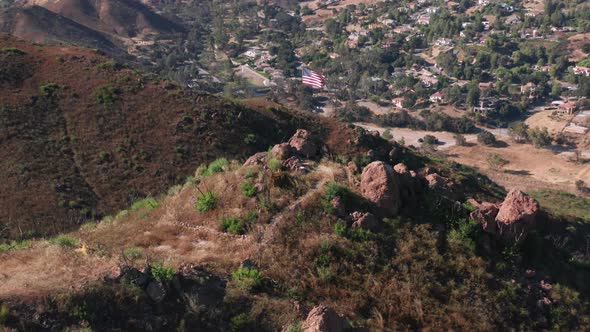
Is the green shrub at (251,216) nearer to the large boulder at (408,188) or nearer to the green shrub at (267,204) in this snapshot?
the green shrub at (267,204)

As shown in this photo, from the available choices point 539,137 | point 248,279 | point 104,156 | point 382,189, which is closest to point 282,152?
point 382,189

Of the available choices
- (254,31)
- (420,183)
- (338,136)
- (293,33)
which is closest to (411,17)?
(293,33)

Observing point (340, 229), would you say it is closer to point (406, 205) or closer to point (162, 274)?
point (406, 205)

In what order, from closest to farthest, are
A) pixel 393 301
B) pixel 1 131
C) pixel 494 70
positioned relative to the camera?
pixel 393 301 < pixel 1 131 < pixel 494 70

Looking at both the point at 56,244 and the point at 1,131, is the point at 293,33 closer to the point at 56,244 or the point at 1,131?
the point at 1,131

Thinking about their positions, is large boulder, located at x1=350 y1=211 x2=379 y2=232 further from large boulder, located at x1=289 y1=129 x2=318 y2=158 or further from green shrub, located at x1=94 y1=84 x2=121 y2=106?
green shrub, located at x1=94 y1=84 x2=121 y2=106

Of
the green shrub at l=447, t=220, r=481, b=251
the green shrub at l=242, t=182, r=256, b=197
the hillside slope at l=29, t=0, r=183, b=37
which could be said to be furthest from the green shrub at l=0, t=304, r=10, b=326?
the hillside slope at l=29, t=0, r=183, b=37

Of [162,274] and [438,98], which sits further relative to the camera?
[438,98]
